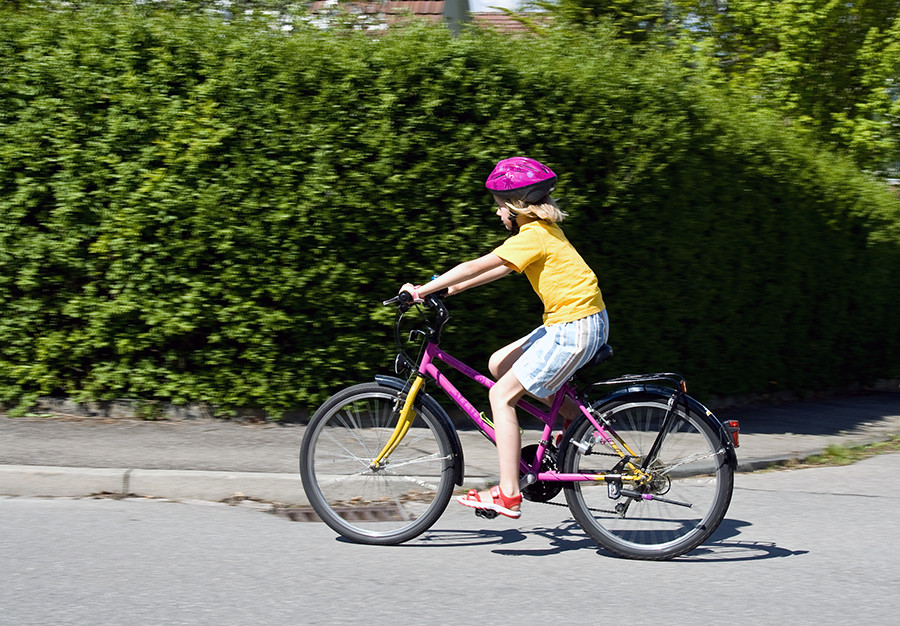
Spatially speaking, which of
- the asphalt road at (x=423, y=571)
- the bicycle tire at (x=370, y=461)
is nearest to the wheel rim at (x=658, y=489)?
the asphalt road at (x=423, y=571)

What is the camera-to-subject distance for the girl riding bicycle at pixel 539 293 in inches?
185

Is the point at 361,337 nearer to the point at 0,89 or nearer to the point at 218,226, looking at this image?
the point at 218,226

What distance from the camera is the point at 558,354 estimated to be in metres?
4.70

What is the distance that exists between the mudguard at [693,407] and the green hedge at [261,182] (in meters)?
2.85

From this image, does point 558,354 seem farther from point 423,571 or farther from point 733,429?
point 423,571

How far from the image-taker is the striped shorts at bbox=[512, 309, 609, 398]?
15.4 ft

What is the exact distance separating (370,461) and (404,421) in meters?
0.31

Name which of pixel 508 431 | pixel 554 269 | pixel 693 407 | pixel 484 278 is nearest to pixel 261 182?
pixel 484 278

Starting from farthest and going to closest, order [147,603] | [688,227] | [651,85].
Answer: [688,227], [651,85], [147,603]

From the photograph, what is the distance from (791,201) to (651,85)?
2696 mm

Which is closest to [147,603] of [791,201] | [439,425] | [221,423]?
[439,425]

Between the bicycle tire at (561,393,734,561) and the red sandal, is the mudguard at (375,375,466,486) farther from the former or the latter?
the bicycle tire at (561,393,734,561)

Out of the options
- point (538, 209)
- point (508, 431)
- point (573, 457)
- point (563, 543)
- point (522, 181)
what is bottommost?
point (563, 543)

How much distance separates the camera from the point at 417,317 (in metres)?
7.52
